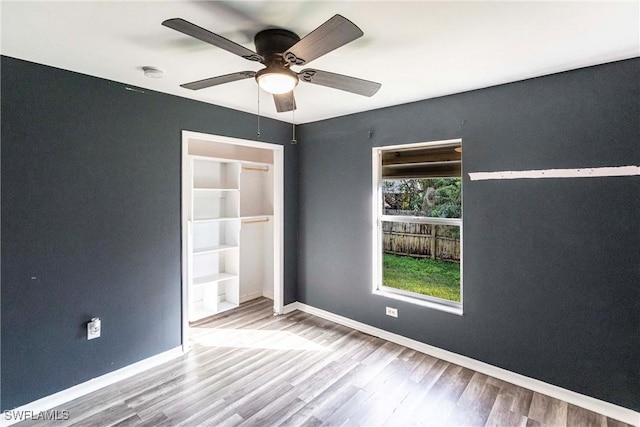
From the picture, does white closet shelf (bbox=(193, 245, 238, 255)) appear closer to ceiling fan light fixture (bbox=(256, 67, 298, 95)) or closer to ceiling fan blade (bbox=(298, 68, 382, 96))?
ceiling fan light fixture (bbox=(256, 67, 298, 95))

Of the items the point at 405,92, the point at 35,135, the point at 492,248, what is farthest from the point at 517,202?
the point at 35,135

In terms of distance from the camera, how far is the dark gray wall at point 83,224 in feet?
7.19

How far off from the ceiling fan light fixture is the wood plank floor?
2.22m

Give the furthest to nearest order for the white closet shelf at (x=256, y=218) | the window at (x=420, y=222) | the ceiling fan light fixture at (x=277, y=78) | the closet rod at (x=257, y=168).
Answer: the closet rod at (x=257, y=168)
the white closet shelf at (x=256, y=218)
the window at (x=420, y=222)
the ceiling fan light fixture at (x=277, y=78)

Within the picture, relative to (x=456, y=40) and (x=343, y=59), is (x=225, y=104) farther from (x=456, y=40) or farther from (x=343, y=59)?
(x=456, y=40)

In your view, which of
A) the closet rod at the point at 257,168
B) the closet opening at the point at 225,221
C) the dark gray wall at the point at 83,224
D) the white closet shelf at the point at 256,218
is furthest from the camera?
the closet rod at the point at 257,168

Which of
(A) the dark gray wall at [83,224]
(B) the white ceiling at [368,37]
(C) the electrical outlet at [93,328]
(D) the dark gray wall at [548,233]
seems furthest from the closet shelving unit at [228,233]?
(D) the dark gray wall at [548,233]

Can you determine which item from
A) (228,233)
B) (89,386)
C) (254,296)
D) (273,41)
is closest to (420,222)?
(273,41)

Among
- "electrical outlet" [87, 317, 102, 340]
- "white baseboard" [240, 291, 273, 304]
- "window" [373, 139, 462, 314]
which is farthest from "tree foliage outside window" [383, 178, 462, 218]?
"electrical outlet" [87, 317, 102, 340]

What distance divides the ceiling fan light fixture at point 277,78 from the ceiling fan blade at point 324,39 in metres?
0.07

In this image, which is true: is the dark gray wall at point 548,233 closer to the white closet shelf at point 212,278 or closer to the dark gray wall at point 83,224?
the white closet shelf at point 212,278

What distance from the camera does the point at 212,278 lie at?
402 centimetres

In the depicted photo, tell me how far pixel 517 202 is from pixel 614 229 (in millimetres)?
623

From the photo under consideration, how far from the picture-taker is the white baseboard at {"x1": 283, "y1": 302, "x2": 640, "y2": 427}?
7.28ft
